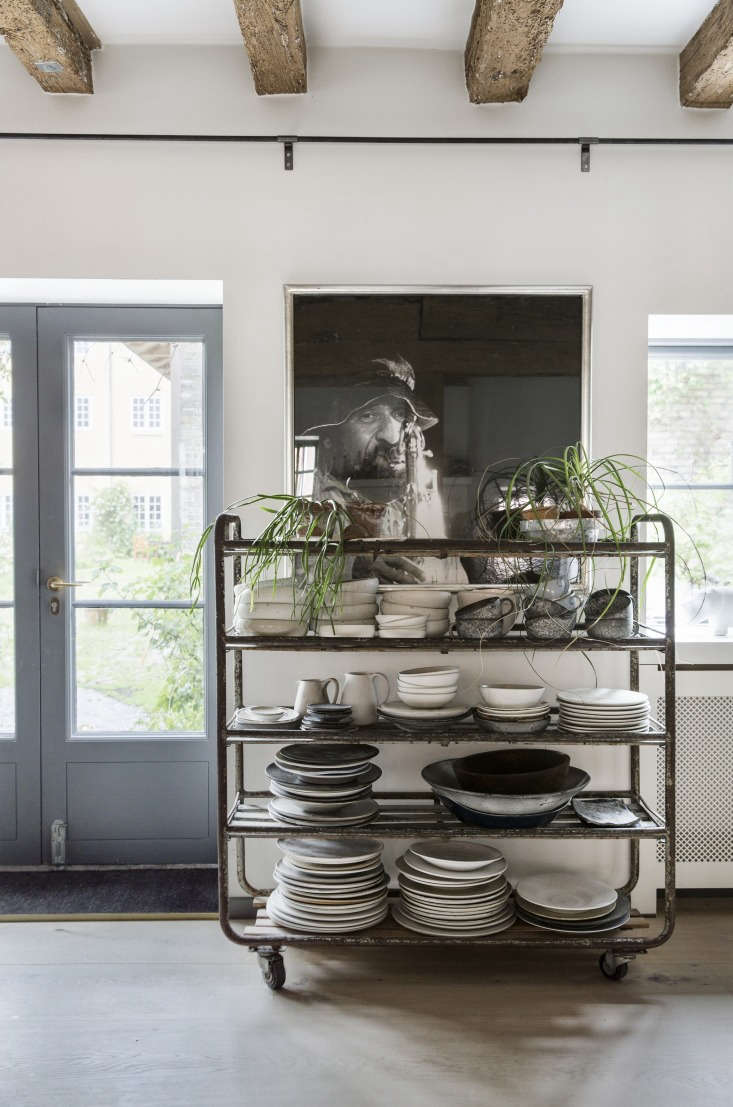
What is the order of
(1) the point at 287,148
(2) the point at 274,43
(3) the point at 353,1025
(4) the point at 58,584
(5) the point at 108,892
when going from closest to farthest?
1. (3) the point at 353,1025
2. (2) the point at 274,43
3. (1) the point at 287,148
4. (5) the point at 108,892
5. (4) the point at 58,584

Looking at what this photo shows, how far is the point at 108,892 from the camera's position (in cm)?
261

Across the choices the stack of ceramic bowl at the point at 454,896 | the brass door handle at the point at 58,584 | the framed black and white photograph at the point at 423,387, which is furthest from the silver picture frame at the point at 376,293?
the stack of ceramic bowl at the point at 454,896

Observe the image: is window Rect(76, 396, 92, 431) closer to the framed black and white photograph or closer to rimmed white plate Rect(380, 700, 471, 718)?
the framed black and white photograph

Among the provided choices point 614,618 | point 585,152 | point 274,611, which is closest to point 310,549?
point 274,611

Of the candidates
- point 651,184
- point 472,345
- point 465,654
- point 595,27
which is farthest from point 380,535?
point 595,27

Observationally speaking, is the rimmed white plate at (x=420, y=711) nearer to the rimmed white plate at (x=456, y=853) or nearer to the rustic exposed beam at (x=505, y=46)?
the rimmed white plate at (x=456, y=853)

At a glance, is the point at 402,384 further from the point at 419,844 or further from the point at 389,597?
the point at 419,844

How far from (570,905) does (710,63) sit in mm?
2287

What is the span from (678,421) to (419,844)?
5.50 ft

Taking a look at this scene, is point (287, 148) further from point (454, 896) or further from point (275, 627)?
point (454, 896)

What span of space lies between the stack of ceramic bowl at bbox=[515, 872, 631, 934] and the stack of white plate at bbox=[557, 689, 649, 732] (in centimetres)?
46

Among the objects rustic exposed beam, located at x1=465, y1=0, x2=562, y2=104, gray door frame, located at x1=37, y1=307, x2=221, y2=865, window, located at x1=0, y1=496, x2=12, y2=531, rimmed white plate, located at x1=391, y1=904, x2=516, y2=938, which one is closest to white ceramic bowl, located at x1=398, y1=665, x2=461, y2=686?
rimmed white plate, located at x1=391, y1=904, x2=516, y2=938

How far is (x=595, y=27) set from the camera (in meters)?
2.29

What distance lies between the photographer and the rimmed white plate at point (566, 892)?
6.87 feet
